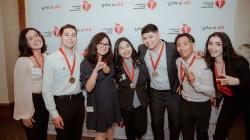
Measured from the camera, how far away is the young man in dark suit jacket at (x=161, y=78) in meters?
2.96

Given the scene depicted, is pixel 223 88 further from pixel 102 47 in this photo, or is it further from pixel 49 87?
pixel 49 87

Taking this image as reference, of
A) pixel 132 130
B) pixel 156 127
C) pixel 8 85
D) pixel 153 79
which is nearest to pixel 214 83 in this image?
pixel 153 79

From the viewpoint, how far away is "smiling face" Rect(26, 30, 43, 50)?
269 centimetres

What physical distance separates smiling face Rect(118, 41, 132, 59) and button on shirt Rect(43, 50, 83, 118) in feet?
1.97

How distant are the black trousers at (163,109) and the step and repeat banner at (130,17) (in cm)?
99

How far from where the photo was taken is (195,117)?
9.02ft

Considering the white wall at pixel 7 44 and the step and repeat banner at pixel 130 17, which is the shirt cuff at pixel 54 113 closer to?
the step and repeat banner at pixel 130 17

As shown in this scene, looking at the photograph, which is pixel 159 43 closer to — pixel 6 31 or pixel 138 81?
pixel 138 81

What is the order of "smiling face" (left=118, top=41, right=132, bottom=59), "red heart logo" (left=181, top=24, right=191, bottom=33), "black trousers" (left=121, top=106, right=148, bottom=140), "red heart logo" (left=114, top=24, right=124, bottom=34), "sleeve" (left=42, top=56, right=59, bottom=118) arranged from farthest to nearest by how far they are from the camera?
"red heart logo" (left=114, top=24, right=124, bottom=34) → "red heart logo" (left=181, top=24, right=191, bottom=33) → "black trousers" (left=121, top=106, right=148, bottom=140) → "smiling face" (left=118, top=41, right=132, bottom=59) → "sleeve" (left=42, top=56, right=59, bottom=118)

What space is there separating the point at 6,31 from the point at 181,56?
3.61m

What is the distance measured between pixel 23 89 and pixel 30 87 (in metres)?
0.07

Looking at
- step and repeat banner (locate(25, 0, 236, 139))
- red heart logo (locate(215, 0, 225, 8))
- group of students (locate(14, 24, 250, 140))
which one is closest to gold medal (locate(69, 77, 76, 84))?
group of students (locate(14, 24, 250, 140))

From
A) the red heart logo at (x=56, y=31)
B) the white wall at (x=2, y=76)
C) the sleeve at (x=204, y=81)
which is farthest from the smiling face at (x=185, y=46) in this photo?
the white wall at (x=2, y=76)

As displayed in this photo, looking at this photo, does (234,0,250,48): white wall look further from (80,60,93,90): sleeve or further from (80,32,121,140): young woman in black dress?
(80,60,93,90): sleeve
